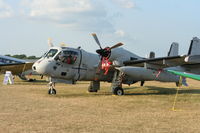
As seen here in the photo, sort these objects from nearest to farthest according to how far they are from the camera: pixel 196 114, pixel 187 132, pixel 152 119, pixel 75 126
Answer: pixel 187 132 < pixel 75 126 < pixel 152 119 < pixel 196 114

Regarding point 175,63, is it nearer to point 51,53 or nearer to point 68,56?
point 68,56

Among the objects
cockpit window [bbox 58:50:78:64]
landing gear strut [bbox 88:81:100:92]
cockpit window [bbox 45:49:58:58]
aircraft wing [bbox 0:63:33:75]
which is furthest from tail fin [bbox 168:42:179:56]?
aircraft wing [bbox 0:63:33:75]

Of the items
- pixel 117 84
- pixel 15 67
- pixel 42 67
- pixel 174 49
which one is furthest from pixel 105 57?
pixel 15 67

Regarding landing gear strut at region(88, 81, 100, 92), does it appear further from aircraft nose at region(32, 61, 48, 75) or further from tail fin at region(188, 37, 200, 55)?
tail fin at region(188, 37, 200, 55)

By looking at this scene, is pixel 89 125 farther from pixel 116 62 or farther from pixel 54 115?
pixel 116 62

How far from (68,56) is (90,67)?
191 centimetres

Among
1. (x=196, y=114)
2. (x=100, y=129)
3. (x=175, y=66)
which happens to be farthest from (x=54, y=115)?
Answer: (x=175, y=66)

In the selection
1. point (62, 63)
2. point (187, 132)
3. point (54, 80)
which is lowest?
point (187, 132)

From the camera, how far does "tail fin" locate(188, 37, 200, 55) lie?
62.2 feet

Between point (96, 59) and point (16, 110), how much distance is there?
9137 millimetres

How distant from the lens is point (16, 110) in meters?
11.3

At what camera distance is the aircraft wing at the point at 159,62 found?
57.2 feet

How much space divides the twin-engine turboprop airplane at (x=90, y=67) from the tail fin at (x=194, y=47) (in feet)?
7.96

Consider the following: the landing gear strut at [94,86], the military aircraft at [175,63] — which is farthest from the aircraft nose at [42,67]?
the military aircraft at [175,63]
